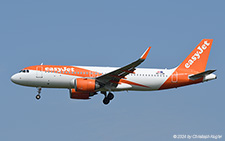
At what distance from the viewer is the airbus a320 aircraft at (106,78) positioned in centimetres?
4569

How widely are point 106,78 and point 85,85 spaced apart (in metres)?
2.31

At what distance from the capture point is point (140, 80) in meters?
47.8

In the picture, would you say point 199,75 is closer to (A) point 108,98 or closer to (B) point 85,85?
(A) point 108,98

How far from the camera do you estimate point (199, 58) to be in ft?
169

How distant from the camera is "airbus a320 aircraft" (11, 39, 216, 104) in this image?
45688 millimetres

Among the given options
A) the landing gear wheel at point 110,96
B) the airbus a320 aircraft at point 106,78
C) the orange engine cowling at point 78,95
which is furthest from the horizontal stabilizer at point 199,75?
the orange engine cowling at point 78,95

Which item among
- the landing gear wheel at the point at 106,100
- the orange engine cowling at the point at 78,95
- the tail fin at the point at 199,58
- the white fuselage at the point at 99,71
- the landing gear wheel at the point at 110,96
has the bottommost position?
the landing gear wheel at the point at 106,100

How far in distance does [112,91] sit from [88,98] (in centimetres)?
367

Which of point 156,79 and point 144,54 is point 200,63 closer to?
point 156,79

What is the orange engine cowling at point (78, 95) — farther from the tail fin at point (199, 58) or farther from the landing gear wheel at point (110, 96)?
the tail fin at point (199, 58)

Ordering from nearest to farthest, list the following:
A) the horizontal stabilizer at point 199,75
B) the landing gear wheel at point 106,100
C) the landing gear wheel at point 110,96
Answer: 1. the horizontal stabilizer at point 199,75
2. the landing gear wheel at point 110,96
3. the landing gear wheel at point 106,100

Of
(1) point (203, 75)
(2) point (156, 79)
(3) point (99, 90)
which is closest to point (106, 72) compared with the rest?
(3) point (99, 90)

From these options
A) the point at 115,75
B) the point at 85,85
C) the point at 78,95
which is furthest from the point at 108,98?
the point at 85,85

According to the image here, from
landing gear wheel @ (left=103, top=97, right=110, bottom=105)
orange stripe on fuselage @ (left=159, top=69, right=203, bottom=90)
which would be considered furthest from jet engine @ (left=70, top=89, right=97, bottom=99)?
orange stripe on fuselage @ (left=159, top=69, right=203, bottom=90)
